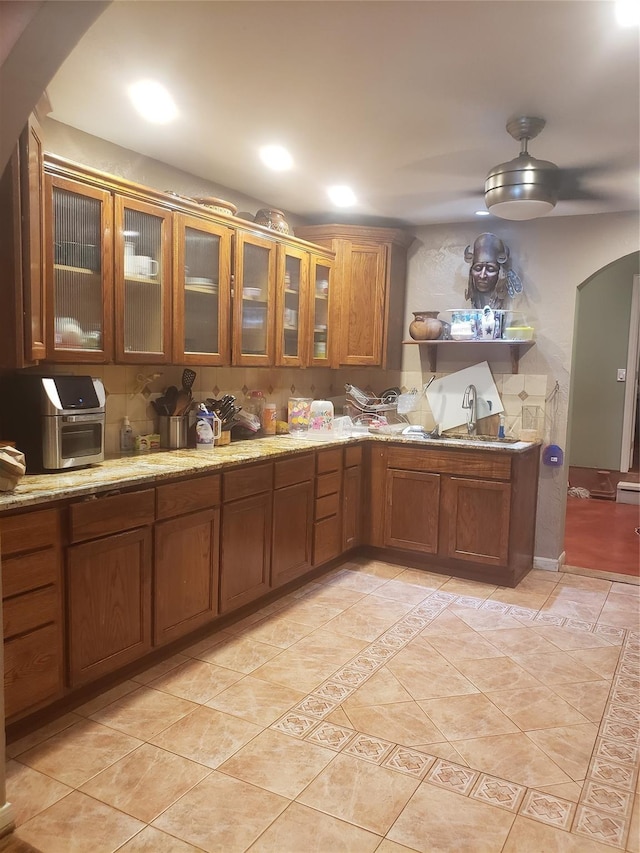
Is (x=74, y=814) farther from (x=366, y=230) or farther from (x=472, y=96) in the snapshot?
(x=366, y=230)

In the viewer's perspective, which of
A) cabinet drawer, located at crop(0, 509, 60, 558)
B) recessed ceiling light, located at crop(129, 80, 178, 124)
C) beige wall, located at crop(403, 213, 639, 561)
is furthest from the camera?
beige wall, located at crop(403, 213, 639, 561)

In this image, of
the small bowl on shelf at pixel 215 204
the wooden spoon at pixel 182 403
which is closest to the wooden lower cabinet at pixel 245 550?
the wooden spoon at pixel 182 403

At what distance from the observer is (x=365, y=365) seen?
4508 millimetres

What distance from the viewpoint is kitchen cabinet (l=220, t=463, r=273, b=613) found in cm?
303

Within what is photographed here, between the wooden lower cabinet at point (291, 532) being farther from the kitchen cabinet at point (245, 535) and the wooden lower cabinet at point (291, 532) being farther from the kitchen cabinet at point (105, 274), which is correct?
the kitchen cabinet at point (105, 274)

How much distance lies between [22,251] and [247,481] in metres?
1.46

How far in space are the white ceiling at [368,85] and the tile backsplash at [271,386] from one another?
1.13 metres

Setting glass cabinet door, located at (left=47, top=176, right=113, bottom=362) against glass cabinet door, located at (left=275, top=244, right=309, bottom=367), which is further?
glass cabinet door, located at (left=275, top=244, right=309, bottom=367)

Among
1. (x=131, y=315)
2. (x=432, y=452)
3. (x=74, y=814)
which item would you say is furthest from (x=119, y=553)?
(x=432, y=452)

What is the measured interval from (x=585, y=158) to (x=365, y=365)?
1.95 metres

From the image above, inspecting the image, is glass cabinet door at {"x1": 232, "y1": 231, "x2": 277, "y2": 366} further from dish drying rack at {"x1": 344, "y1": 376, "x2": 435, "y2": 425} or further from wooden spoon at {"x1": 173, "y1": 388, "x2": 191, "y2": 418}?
dish drying rack at {"x1": 344, "y1": 376, "x2": 435, "y2": 425}

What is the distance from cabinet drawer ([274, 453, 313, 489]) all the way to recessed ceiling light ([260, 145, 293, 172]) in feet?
5.17

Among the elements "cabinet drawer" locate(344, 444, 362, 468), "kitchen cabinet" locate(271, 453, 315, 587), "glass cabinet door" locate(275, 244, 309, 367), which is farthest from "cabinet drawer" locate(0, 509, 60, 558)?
"cabinet drawer" locate(344, 444, 362, 468)

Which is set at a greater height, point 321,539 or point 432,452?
point 432,452
